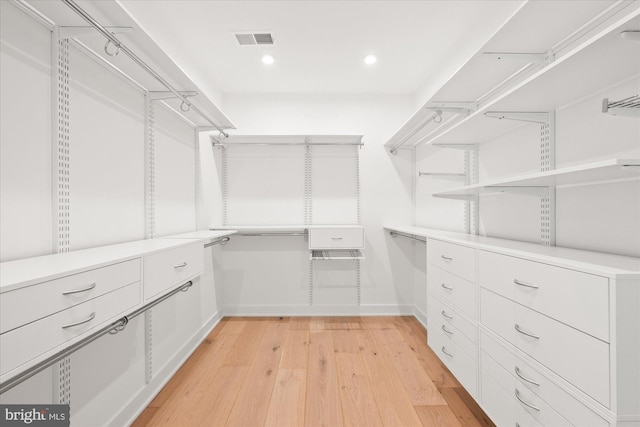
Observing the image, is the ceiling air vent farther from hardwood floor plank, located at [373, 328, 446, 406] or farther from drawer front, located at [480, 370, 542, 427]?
hardwood floor plank, located at [373, 328, 446, 406]

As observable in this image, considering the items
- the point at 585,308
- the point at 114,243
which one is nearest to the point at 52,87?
the point at 114,243

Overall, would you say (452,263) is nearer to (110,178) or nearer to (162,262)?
(162,262)

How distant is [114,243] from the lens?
149 cm

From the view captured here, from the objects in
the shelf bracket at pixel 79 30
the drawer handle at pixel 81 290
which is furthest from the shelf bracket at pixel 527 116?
the drawer handle at pixel 81 290

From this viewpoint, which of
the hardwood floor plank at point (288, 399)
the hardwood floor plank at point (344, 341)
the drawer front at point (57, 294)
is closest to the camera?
the drawer front at point (57, 294)

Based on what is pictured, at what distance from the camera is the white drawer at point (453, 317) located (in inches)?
56.4

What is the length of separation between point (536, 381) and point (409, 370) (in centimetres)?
109

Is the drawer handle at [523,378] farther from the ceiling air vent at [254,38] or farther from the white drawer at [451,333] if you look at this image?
the ceiling air vent at [254,38]

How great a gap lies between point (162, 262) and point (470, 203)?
213cm

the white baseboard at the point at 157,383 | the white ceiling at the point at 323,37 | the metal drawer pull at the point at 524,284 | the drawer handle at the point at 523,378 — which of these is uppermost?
the white ceiling at the point at 323,37

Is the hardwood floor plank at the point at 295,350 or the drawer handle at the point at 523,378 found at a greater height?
the drawer handle at the point at 523,378

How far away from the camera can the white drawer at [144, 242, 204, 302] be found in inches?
49.4

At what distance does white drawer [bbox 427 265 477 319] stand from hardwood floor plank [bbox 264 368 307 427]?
1.10 metres

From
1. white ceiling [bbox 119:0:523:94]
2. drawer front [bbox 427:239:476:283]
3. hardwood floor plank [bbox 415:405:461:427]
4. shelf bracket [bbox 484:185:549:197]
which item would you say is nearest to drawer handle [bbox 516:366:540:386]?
drawer front [bbox 427:239:476:283]
